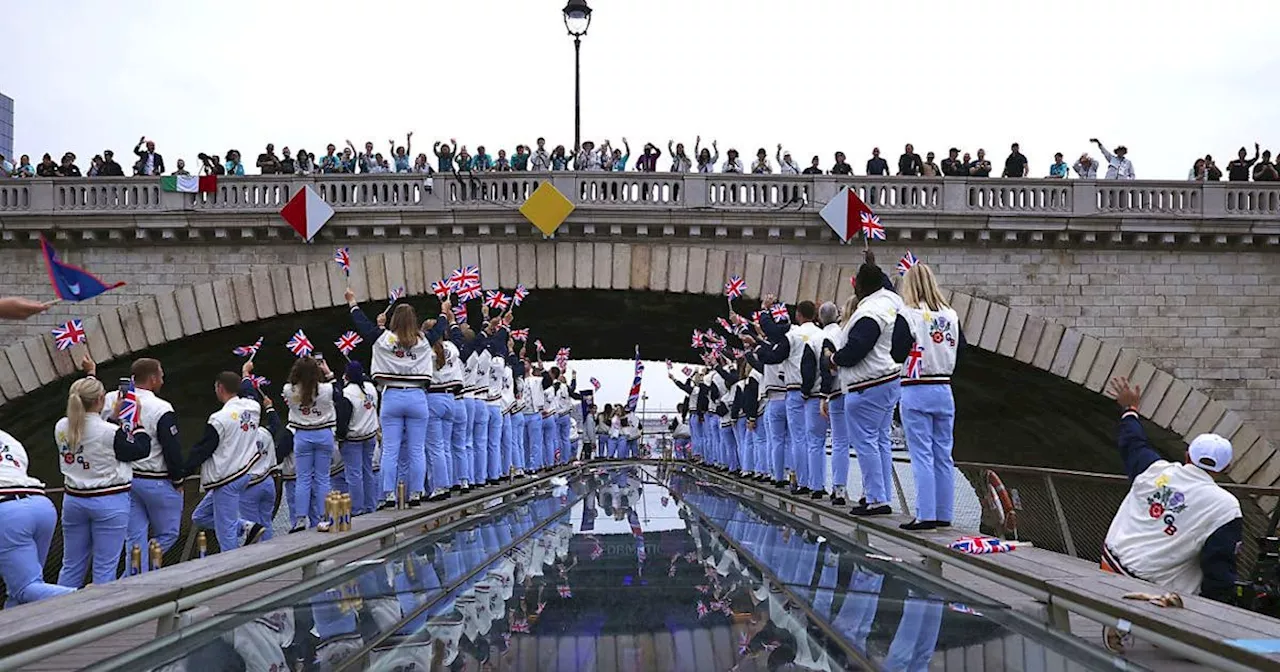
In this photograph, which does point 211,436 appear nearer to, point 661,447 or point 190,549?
point 190,549

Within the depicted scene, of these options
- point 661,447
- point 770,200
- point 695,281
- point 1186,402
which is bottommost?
point 661,447

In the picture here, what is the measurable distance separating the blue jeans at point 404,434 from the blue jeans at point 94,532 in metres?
3.71

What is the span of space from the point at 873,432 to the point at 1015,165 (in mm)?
17726

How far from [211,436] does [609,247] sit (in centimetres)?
1591

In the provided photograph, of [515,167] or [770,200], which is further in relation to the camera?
[515,167]

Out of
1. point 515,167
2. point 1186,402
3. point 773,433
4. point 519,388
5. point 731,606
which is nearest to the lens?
point 731,606

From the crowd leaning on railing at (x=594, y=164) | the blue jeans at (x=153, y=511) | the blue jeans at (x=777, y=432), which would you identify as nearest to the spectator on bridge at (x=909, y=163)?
the crowd leaning on railing at (x=594, y=164)

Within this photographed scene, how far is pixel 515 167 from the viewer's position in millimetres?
27125

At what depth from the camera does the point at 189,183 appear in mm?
24828

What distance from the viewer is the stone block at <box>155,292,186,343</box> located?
82.2 ft

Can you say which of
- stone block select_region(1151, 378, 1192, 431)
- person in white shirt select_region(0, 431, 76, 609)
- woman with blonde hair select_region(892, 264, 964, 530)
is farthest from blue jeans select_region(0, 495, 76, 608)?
stone block select_region(1151, 378, 1192, 431)

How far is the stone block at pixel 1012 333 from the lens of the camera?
25.1 m

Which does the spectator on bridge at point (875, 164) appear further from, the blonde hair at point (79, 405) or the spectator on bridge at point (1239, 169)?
the blonde hair at point (79, 405)

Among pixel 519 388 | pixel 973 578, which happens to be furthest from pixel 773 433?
pixel 973 578
